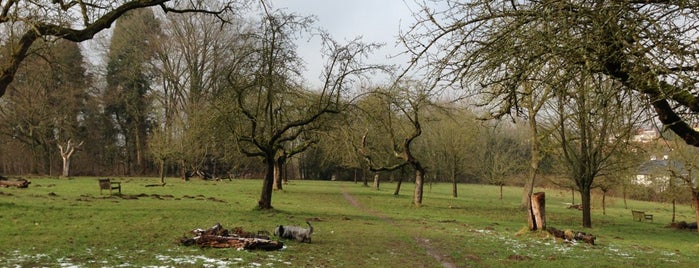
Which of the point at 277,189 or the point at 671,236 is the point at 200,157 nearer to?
the point at 277,189

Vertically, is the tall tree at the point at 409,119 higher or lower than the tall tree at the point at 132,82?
lower

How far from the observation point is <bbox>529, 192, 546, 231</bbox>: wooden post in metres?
15.1

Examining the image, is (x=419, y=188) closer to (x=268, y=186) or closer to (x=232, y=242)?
(x=268, y=186)

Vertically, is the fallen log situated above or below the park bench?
above

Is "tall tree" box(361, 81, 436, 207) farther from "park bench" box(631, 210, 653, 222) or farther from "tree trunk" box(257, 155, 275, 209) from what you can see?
"park bench" box(631, 210, 653, 222)

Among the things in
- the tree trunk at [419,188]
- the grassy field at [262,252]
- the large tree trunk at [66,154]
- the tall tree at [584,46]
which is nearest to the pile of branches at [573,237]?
the grassy field at [262,252]

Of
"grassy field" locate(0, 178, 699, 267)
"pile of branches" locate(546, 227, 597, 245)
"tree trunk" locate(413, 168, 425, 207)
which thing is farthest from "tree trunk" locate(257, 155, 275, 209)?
"tree trunk" locate(413, 168, 425, 207)

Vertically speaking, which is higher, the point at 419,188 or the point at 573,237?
the point at 419,188

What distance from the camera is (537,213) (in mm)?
15305

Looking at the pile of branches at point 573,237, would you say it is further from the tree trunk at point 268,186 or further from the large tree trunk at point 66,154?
the large tree trunk at point 66,154

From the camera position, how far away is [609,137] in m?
22.3

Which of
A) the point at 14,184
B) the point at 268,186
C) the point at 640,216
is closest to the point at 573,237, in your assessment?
the point at 268,186

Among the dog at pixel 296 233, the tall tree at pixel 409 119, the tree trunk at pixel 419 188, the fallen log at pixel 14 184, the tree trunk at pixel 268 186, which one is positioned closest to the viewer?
the dog at pixel 296 233

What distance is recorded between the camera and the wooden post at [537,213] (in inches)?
596
